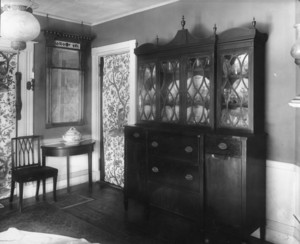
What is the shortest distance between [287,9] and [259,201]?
6.26ft

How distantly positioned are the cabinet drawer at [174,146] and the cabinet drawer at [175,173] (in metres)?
0.08

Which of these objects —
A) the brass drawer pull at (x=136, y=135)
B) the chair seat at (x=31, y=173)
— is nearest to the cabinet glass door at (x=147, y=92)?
the brass drawer pull at (x=136, y=135)

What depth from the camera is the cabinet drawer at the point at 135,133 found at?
12.4ft

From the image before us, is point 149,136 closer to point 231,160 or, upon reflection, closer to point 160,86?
point 160,86

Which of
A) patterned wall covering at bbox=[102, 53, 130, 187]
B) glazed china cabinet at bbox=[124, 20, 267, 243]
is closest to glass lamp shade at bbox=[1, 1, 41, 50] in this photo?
glazed china cabinet at bbox=[124, 20, 267, 243]

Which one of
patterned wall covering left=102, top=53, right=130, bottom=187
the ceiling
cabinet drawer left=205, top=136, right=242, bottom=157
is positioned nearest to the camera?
cabinet drawer left=205, top=136, right=242, bottom=157

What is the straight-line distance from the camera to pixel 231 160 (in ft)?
9.90

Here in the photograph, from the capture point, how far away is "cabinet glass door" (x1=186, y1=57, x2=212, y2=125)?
3.36 meters

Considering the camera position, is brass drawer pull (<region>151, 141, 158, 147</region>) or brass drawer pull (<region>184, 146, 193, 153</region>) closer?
brass drawer pull (<region>184, 146, 193, 153</region>)

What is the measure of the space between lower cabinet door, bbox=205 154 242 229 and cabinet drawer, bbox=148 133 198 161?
182 mm

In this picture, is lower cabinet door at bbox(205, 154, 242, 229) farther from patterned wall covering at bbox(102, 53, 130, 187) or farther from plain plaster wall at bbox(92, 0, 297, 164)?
patterned wall covering at bbox(102, 53, 130, 187)

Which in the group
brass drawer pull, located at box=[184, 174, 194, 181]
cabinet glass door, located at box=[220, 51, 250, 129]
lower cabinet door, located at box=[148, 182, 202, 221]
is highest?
cabinet glass door, located at box=[220, 51, 250, 129]

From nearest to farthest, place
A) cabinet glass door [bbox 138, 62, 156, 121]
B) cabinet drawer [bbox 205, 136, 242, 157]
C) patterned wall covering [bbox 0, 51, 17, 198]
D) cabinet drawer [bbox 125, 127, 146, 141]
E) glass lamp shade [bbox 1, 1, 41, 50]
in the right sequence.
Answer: glass lamp shade [bbox 1, 1, 41, 50], cabinet drawer [bbox 205, 136, 242, 157], cabinet drawer [bbox 125, 127, 146, 141], cabinet glass door [bbox 138, 62, 156, 121], patterned wall covering [bbox 0, 51, 17, 198]

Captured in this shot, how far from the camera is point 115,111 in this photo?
5.18 m
